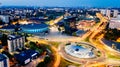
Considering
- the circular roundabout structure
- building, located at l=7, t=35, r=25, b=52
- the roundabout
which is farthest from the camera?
building, located at l=7, t=35, r=25, b=52

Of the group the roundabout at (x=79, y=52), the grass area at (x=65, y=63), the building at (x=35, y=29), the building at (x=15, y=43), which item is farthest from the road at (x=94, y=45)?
the building at (x=15, y=43)

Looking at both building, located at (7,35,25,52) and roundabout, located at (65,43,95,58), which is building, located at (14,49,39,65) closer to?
building, located at (7,35,25,52)

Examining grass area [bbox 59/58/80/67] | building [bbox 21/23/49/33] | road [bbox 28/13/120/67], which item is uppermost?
building [bbox 21/23/49/33]

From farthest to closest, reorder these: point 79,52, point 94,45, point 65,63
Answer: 1. point 94,45
2. point 79,52
3. point 65,63

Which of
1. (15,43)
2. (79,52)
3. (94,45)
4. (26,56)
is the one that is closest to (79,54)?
(79,52)

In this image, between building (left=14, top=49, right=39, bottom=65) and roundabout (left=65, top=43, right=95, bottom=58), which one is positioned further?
roundabout (left=65, top=43, right=95, bottom=58)

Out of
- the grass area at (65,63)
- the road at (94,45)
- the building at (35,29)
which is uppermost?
the building at (35,29)

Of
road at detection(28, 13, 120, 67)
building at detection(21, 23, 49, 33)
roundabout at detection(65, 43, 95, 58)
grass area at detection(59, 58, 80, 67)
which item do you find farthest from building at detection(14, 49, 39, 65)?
building at detection(21, 23, 49, 33)

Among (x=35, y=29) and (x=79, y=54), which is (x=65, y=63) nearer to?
(x=79, y=54)

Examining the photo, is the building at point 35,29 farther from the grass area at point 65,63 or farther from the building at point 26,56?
the grass area at point 65,63
